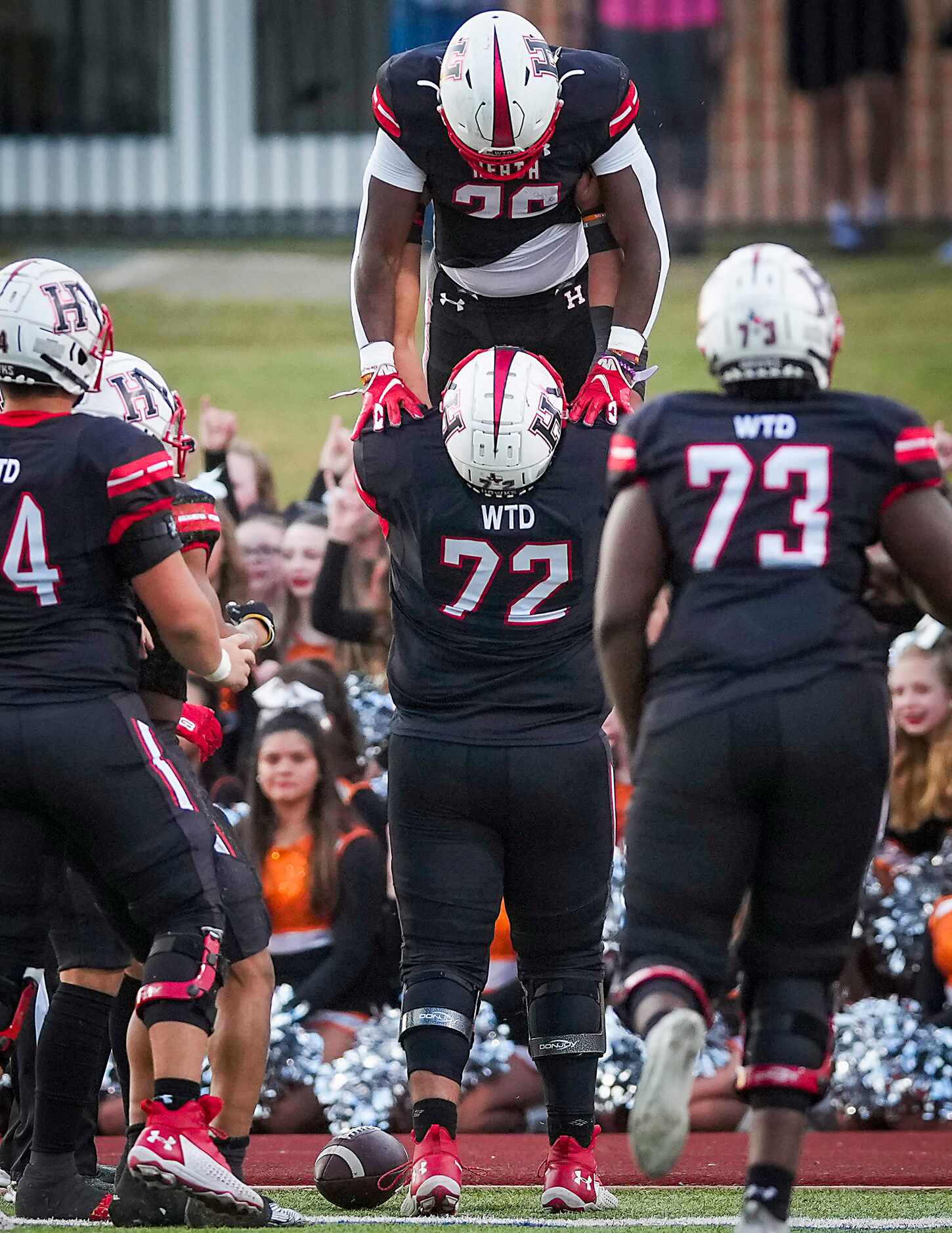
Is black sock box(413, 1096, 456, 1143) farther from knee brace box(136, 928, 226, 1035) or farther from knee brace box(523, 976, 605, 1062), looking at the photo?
knee brace box(136, 928, 226, 1035)

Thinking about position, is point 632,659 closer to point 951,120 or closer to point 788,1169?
point 788,1169

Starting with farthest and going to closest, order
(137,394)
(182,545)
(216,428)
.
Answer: (216,428), (137,394), (182,545)

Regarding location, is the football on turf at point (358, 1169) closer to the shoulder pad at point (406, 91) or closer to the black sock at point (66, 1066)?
the black sock at point (66, 1066)

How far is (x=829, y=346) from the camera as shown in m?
3.62

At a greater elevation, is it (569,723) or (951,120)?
(951,120)

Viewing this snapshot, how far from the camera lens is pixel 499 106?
15.7 feet

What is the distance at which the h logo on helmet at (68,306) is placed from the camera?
4020mm

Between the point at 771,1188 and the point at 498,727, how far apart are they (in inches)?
52.5

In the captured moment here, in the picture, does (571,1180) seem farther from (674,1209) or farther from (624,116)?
(624,116)

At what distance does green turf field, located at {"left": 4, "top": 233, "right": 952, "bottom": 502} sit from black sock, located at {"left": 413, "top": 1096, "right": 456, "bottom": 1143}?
4.94 metres

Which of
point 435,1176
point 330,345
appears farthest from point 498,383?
point 330,345

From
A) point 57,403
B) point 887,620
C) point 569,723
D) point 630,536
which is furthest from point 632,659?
point 887,620

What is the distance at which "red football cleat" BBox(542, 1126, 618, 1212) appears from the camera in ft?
14.7

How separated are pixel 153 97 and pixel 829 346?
25.3ft
